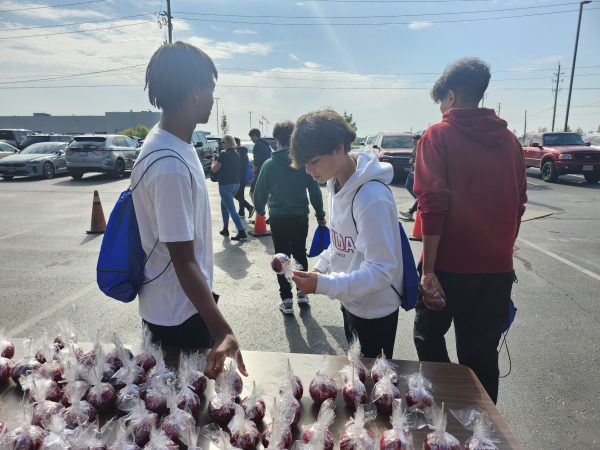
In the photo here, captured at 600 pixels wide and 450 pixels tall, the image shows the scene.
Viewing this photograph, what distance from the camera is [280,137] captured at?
4977 mm

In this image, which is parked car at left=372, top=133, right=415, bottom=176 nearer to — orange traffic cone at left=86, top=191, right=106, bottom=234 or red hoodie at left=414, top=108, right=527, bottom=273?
orange traffic cone at left=86, top=191, right=106, bottom=234

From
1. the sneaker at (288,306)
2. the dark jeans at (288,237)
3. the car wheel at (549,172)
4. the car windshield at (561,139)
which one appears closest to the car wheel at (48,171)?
the dark jeans at (288,237)

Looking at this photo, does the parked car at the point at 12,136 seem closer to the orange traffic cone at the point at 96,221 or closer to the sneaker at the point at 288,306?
the orange traffic cone at the point at 96,221

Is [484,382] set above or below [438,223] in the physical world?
below

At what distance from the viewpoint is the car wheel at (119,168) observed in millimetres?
17962

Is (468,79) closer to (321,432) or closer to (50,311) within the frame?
(321,432)

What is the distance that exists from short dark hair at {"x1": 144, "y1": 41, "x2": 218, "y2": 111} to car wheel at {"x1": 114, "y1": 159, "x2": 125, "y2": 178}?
57.9ft

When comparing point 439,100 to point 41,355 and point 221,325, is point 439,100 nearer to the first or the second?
point 221,325

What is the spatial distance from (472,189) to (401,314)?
2.88 metres

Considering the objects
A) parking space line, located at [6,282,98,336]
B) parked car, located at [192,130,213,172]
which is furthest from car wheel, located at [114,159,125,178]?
parking space line, located at [6,282,98,336]

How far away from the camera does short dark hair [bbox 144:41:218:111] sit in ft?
5.63

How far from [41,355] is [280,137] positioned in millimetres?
3625

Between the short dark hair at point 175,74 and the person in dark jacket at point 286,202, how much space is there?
300 centimetres

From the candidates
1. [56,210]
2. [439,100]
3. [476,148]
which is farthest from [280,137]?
[56,210]
